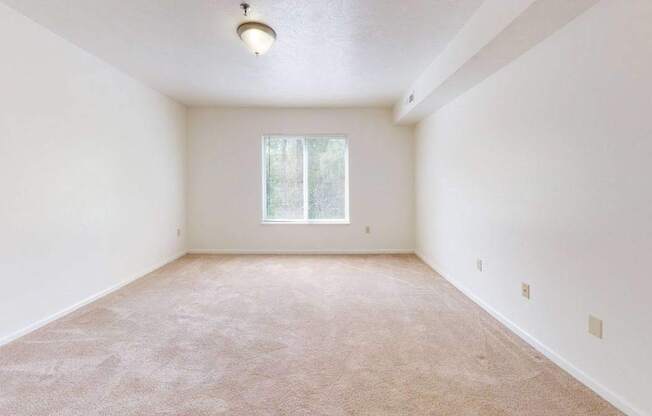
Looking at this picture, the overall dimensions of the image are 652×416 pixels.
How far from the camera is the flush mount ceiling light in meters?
2.57

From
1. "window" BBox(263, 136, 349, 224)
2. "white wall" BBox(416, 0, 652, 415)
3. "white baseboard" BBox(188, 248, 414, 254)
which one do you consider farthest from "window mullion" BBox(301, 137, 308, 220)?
"white wall" BBox(416, 0, 652, 415)

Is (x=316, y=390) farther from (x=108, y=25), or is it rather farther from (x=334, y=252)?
(x=334, y=252)

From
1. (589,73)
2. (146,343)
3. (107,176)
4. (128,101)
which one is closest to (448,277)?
(589,73)

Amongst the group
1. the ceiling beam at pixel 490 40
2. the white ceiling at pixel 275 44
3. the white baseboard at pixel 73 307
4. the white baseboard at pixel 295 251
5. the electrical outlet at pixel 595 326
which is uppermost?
the white ceiling at pixel 275 44

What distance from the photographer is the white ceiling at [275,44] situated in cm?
238

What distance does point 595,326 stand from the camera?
181 cm

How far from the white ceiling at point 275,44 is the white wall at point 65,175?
0.27 metres

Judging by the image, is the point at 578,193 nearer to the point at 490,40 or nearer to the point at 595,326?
the point at 595,326

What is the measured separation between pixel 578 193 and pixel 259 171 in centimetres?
436

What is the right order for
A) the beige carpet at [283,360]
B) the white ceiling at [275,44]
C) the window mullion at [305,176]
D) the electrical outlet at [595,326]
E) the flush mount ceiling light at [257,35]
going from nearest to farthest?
the beige carpet at [283,360]
the electrical outlet at [595,326]
the white ceiling at [275,44]
the flush mount ceiling light at [257,35]
the window mullion at [305,176]

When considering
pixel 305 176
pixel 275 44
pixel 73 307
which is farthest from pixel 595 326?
pixel 305 176

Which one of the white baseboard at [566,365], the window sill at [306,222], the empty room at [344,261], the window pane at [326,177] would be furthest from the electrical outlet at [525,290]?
the window pane at [326,177]

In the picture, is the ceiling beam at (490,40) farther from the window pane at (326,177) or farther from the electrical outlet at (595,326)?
the window pane at (326,177)

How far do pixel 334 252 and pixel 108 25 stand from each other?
13.3 ft
